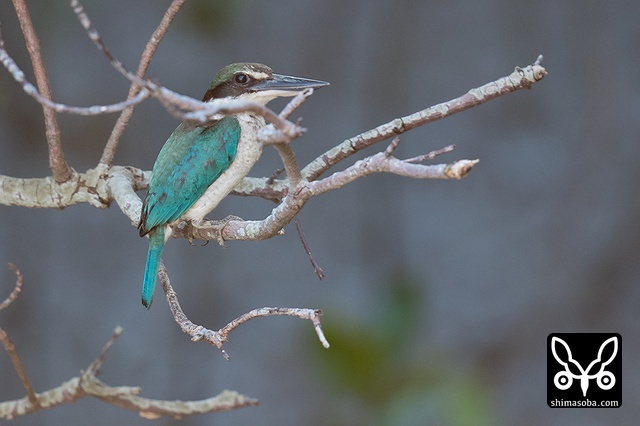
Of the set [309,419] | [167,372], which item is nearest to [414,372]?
[309,419]

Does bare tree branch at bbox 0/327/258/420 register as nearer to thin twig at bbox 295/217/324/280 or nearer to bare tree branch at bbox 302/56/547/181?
thin twig at bbox 295/217/324/280

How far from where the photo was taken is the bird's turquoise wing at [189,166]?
1811mm

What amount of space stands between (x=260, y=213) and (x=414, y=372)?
90 cm

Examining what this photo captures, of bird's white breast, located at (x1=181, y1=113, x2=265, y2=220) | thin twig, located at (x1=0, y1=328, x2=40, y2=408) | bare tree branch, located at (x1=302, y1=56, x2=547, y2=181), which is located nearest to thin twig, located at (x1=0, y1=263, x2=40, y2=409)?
thin twig, located at (x1=0, y1=328, x2=40, y2=408)

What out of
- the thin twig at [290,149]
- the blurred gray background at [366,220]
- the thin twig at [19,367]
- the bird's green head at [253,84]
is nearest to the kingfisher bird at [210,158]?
the bird's green head at [253,84]

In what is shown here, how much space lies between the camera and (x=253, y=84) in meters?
1.89

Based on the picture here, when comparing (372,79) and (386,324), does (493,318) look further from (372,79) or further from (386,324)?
(372,79)

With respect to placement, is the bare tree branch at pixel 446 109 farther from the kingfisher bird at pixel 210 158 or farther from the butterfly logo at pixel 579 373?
the butterfly logo at pixel 579 373

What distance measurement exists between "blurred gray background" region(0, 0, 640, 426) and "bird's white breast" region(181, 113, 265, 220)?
63.0 inches

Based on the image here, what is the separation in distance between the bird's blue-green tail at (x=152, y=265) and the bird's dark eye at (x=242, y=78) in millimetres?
341

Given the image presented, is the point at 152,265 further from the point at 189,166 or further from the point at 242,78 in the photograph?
the point at 242,78

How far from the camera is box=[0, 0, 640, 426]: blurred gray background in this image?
142 inches

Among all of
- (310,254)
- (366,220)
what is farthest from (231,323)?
(366,220)

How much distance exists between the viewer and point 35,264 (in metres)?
3.63
